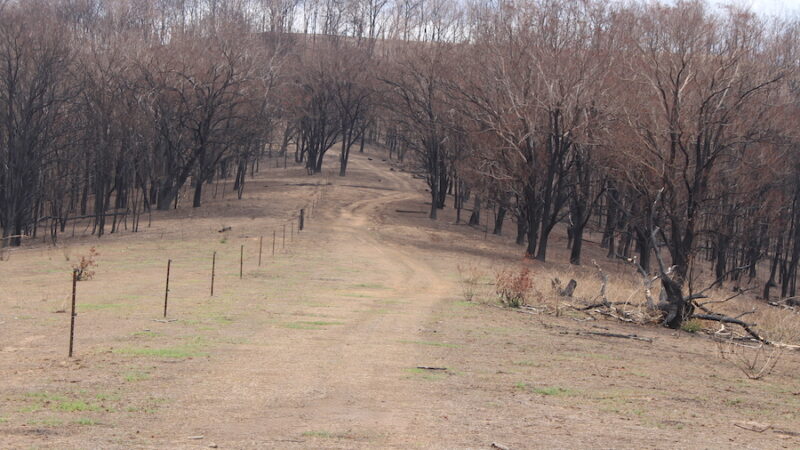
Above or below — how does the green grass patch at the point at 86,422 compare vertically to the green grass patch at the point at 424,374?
above

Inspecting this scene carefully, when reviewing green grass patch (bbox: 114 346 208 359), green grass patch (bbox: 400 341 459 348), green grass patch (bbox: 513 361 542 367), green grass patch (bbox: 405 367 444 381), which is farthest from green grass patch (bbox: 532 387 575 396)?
green grass patch (bbox: 114 346 208 359)

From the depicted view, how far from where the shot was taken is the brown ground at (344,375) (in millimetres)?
8234

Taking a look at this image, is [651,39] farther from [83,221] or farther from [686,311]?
[83,221]

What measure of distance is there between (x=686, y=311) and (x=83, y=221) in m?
47.3

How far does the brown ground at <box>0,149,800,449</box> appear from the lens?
27.0ft

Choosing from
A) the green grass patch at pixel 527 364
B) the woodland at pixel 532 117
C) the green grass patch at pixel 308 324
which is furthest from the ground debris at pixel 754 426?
the woodland at pixel 532 117

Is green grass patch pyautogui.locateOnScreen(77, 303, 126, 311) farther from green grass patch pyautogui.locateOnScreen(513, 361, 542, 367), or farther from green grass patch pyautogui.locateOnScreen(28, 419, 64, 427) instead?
green grass patch pyautogui.locateOnScreen(28, 419, 64, 427)

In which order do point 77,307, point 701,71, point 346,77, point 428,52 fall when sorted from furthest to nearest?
point 346,77 < point 428,52 < point 701,71 < point 77,307

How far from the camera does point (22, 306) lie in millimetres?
17953

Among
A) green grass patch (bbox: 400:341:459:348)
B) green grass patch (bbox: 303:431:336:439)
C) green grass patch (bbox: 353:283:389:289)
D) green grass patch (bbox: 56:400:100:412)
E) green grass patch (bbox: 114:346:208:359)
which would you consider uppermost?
green grass patch (bbox: 303:431:336:439)

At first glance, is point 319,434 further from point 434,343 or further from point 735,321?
point 735,321

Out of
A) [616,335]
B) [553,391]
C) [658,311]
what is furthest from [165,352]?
[658,311]

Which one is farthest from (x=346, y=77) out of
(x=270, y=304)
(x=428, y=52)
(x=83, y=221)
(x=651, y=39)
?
(x=270, y=304)

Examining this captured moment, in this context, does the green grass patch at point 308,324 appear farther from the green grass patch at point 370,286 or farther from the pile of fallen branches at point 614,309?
the green grass patch at point 370,286
